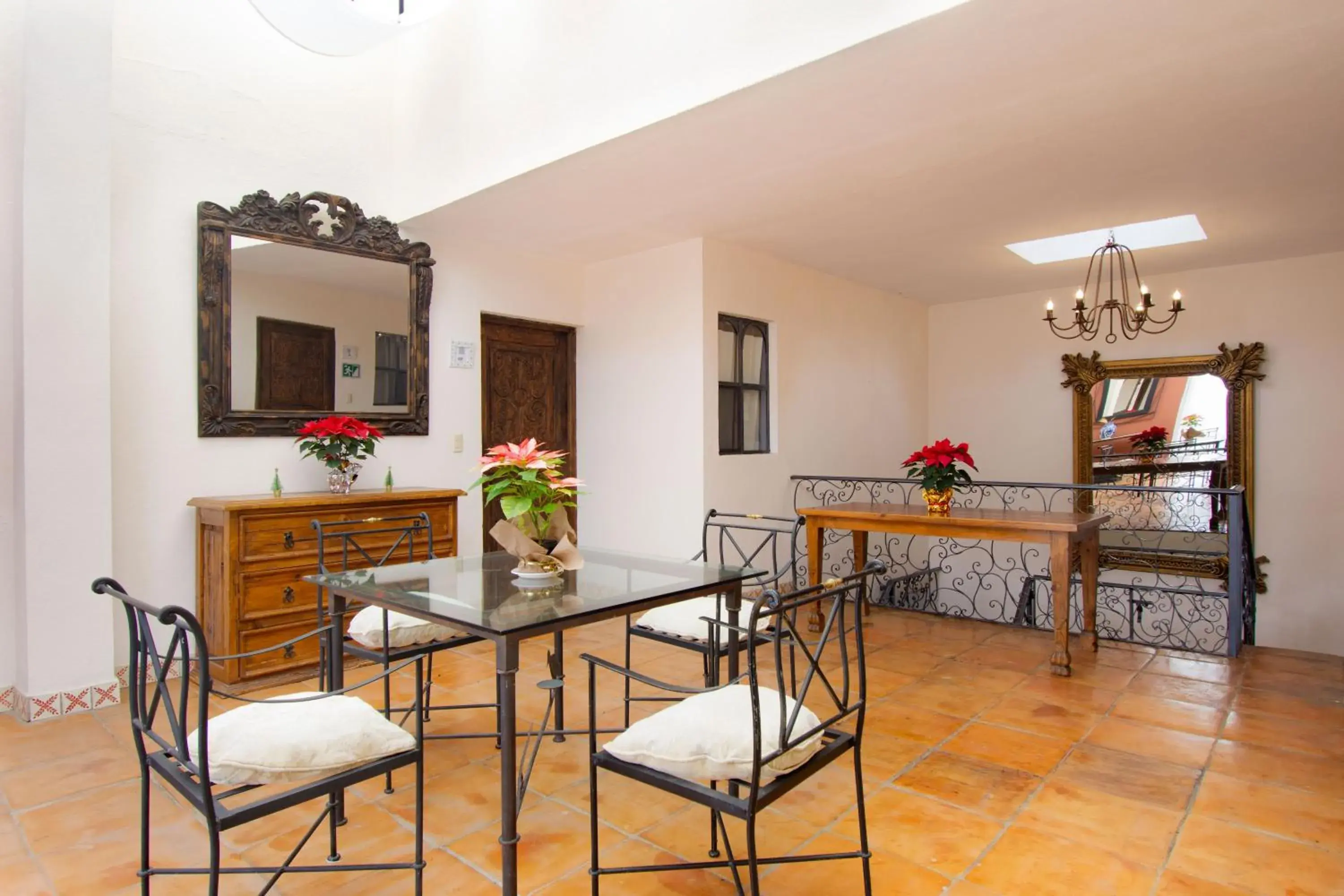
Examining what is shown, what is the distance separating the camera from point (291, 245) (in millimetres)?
4117

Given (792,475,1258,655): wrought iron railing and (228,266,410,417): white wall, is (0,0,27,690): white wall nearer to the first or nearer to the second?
(228,266,410,417): white wall

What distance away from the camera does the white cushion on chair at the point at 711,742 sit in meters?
1.68

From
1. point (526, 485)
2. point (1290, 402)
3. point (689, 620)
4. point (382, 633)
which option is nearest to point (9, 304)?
point (382, 633)

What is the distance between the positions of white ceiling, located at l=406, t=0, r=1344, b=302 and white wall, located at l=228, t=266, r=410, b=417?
0.57 m

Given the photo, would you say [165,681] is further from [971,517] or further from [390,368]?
[971,517]

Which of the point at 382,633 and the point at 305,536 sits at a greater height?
the point at 305,536

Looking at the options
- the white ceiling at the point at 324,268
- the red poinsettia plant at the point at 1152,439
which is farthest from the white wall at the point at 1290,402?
the white ceiling at the point at 324,268

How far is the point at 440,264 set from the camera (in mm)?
4809

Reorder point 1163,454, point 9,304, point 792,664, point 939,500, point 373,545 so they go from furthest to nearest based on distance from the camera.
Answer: point 1163,454
point 939,500
point 373,545
point 9,304
point 792,664

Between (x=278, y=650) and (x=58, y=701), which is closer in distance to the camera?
(x=58, y=701)

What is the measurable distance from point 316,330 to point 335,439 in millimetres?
653

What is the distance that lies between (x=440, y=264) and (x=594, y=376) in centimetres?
134

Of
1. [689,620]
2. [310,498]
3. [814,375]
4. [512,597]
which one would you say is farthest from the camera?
[814,375]

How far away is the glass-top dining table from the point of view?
1.79 m
